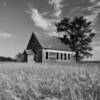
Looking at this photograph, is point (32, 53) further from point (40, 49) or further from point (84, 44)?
point (84, 44)

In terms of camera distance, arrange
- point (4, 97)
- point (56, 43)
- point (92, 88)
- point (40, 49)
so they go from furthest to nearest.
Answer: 1. point (56, 43)
2. point (40, 49)
3. point (92, 88)
4. point (4, 97)

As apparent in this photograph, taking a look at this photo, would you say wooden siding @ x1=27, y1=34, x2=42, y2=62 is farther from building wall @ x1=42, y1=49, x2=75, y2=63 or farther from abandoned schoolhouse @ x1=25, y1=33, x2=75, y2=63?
building wall @ x1=42, y1=49, x2=75, y2=63

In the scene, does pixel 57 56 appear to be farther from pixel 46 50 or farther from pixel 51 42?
pixel 46 50

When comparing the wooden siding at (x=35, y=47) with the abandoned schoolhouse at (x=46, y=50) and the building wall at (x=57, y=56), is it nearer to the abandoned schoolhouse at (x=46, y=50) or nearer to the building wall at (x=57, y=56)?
the abandoned schoolhouse at (x=46, y=50)

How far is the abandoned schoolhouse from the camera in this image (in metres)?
26.1

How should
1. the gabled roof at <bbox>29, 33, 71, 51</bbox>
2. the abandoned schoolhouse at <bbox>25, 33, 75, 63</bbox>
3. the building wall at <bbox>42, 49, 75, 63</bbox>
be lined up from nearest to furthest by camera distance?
the abandoned schoolhouse at <bbox>25, 33, 75, 63</bbox>, the building wall at <bbox>42, 49, 75, 63</bbox>, the gabled roof at <bbox>29, 33, 71, 51</bbox>

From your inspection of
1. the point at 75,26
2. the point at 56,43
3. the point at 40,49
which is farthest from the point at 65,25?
the point at 40,49

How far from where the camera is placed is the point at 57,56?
1125 inches

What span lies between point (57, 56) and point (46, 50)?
3.38m

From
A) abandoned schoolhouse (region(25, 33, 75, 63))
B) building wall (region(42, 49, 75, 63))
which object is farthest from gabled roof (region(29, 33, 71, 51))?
building wall (region(42, 49, 75, 63))

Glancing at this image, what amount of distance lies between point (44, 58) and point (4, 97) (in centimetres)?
2386

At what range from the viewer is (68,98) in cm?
202

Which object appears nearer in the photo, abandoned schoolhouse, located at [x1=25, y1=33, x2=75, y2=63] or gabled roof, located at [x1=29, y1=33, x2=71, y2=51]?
abandoned schoolhouse, located at [x1=25, y1=33, x2=75, y2=63]

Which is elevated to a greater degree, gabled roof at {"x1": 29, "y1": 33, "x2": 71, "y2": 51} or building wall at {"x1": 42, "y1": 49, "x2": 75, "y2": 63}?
gabled roof at {"x1": 29, "y1": 33, "x2": 71, "y2": 51}
